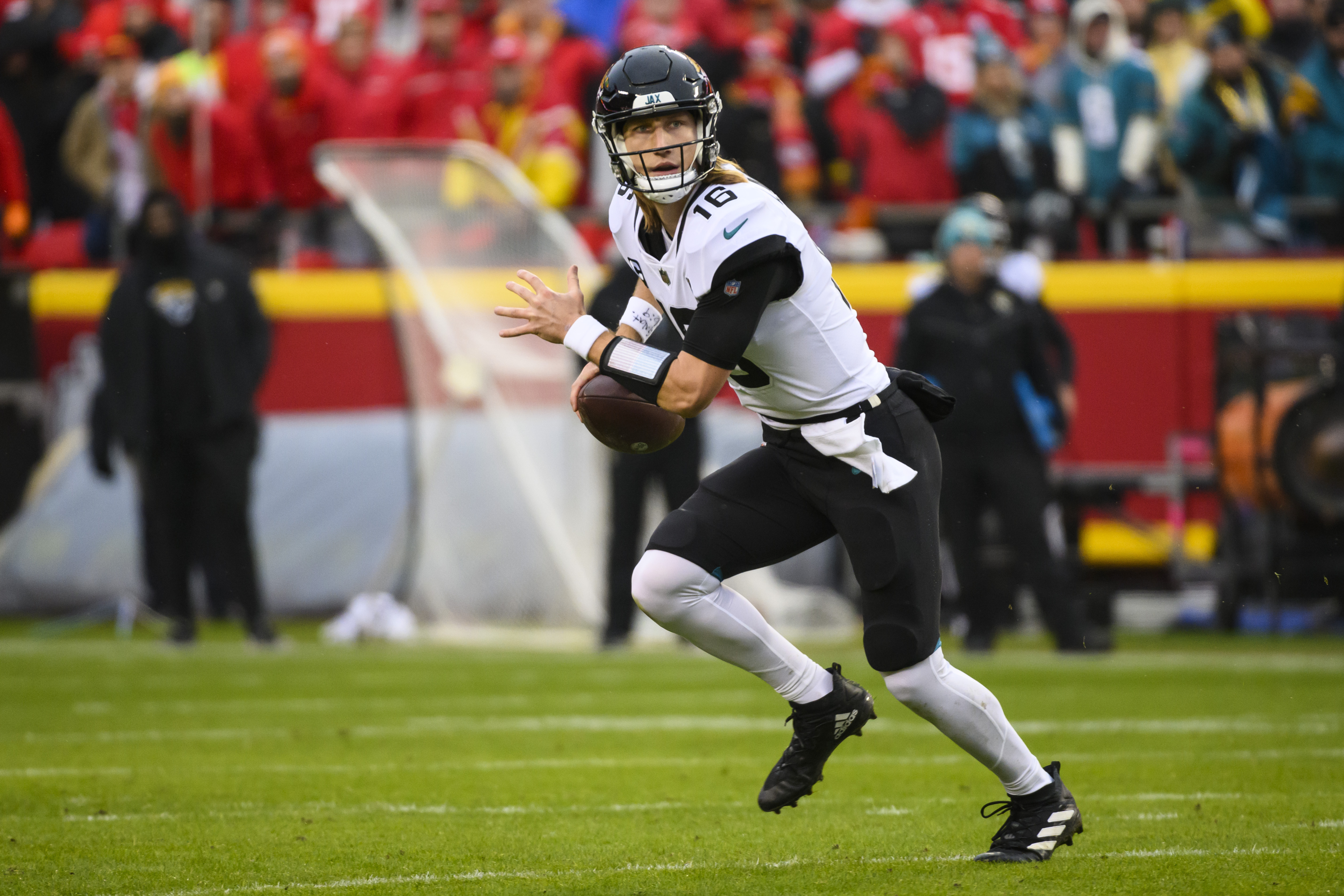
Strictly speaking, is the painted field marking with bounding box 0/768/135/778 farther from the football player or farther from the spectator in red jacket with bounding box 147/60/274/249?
the spectator in red jacket with bounding box 147/60/274/249

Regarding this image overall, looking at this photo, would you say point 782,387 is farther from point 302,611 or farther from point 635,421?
point 302,611

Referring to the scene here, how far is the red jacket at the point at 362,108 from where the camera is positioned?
12.1m

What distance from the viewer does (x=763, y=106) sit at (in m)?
11.0

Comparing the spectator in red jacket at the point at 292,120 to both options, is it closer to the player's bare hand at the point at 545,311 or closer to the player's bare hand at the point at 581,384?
the player's bare hand at the point at 581,384

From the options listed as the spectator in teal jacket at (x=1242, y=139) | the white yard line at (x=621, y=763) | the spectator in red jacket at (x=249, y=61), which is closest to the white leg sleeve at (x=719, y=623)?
the white yard line at (x=621, y=763)

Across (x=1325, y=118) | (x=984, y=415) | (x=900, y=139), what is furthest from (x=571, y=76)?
(x=1325, y=118)

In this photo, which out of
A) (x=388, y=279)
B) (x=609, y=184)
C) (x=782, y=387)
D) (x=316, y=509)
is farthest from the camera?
(x=609, y=184)

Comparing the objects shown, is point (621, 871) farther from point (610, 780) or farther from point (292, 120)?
point (292, 120)

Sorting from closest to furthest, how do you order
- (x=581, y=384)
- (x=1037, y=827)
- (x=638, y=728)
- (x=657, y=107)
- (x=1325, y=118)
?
(x=657, y=107) → (x=1037, y=827) → (x=581, y=384) → (x=638, y=728) → (x=1325, y=118)

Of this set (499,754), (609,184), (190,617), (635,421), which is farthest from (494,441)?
(635,421)

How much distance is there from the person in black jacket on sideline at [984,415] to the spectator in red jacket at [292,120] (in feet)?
16.8

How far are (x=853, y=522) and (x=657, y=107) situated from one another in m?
1.05

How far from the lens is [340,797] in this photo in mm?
5117

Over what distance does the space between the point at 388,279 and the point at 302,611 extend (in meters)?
2.28
